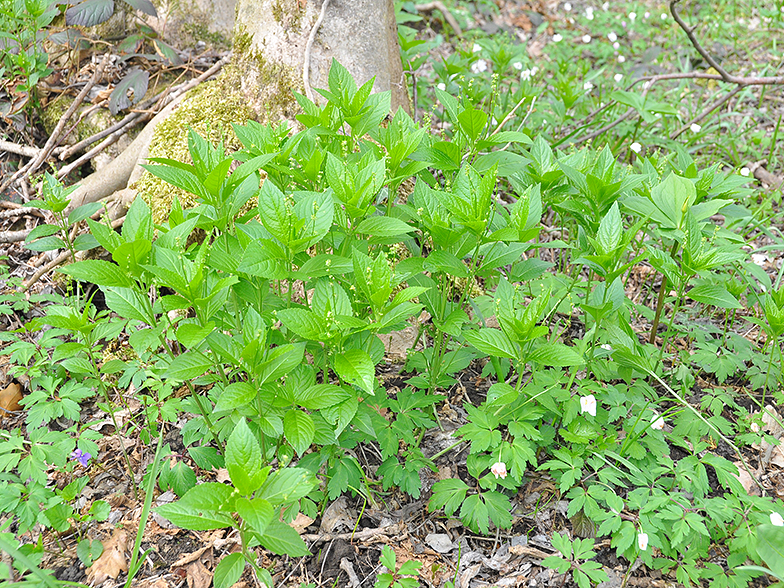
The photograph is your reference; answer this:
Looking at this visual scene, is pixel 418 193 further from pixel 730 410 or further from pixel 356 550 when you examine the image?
pixel 730 410

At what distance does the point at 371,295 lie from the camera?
1.74 metres

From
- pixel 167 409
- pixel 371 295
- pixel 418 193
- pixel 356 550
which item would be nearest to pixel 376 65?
pixel 418 193

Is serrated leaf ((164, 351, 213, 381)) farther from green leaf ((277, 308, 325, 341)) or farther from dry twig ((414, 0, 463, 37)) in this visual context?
dry twig ((414, 0, 463, 37))

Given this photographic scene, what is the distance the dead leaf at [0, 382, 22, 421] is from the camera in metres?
2.59

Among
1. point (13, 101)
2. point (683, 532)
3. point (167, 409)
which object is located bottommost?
point (683, 532)

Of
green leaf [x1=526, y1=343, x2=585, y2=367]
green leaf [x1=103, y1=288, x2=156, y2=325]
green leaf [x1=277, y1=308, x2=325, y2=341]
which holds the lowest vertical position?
green leaf [x1=526, y1=343, x2=585, y2=367]

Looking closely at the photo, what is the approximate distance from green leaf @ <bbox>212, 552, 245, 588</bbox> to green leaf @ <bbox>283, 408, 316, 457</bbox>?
13.1 inches

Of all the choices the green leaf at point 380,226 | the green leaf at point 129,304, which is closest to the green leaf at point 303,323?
the green leaf at point 380,226

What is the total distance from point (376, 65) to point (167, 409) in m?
2.05

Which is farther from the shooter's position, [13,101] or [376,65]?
[13,101]

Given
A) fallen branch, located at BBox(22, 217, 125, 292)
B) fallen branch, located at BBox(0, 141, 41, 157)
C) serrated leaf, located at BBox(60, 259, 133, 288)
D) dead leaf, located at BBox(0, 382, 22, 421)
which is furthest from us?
fallen branch, located at BBox(0, 141, 41, 157)

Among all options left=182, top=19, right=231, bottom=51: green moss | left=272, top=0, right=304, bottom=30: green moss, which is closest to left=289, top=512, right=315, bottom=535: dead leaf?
left=272, top=0, right=304, bottom=30: green moss

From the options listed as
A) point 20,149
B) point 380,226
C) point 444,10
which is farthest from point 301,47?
point 444,10

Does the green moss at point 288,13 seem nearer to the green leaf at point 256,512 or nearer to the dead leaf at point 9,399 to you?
the dead leaf at point 9,399
